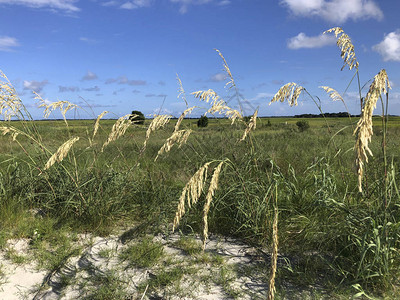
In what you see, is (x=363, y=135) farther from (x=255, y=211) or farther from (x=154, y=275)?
(x=154, y=275)

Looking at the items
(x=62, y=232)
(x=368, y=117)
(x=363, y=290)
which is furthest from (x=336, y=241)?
(x=62, y=232)

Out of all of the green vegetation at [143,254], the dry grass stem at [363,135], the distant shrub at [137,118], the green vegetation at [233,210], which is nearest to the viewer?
the dry grass stem at [363,135]

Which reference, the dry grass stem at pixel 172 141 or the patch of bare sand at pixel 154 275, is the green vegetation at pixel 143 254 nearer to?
the patch of bare sand at pixel 154 275

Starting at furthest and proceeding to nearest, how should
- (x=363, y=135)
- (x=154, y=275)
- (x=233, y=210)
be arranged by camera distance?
(x=233, y=210), (x=154, y=275), (x=363, y=135)

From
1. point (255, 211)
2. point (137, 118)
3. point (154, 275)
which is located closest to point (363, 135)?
point (255, 211)

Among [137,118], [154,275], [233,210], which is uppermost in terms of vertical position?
[137,118]

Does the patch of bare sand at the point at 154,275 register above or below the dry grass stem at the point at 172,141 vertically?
below

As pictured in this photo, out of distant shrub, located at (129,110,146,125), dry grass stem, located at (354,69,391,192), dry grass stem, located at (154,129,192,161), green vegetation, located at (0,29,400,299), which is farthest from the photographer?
distant shrub, located at (129,110,146,125)

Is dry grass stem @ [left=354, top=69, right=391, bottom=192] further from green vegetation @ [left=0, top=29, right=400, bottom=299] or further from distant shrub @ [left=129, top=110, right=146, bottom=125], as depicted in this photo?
distant shrub @ [left=129, top=110, right=146, bottom=125]

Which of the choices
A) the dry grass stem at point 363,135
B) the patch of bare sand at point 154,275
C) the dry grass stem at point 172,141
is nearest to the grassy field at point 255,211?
the patch of bare sand at point 154,275

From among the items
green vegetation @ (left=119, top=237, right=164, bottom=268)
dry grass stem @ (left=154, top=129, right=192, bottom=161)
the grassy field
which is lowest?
green vegetation @ (left=119, top=237, right=164, bottom=268)

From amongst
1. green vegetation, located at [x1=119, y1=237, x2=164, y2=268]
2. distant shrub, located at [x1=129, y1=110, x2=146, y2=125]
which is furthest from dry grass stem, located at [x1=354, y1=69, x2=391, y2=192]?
distant shrub, located at [x1=129, y1=110, x2=146, y2=125]

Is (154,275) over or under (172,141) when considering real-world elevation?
under

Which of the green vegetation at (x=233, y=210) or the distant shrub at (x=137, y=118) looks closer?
the green vegetation at (x=233, y=210)
